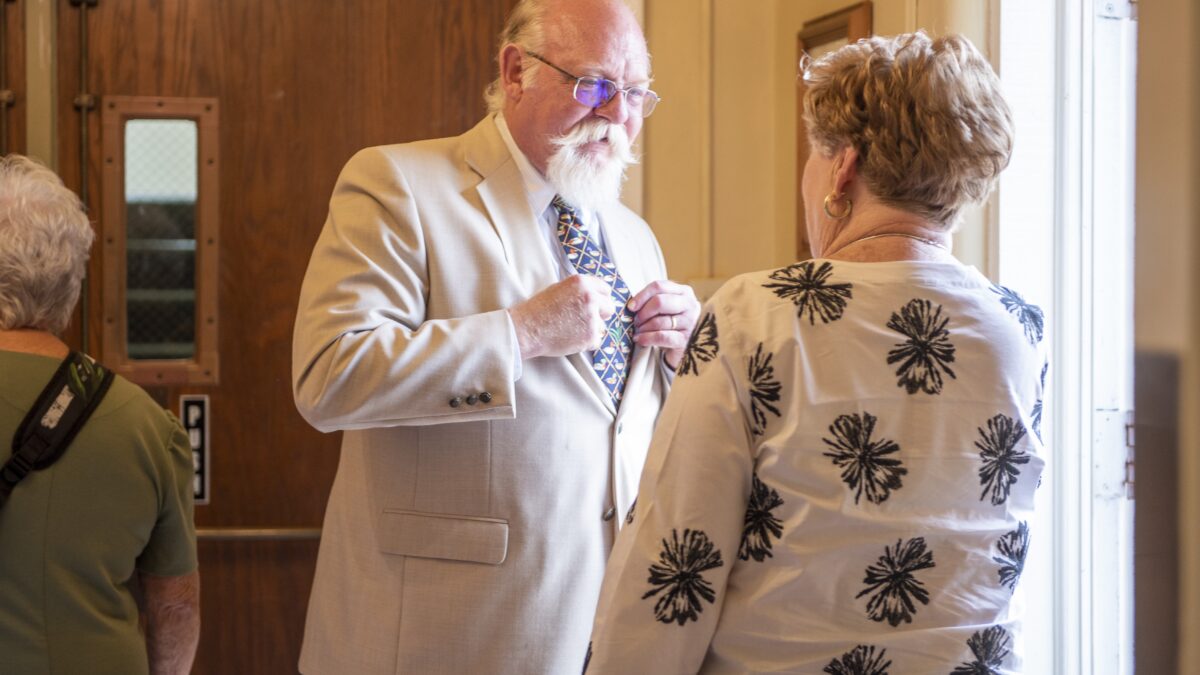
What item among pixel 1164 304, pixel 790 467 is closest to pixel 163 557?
pixel 790 467

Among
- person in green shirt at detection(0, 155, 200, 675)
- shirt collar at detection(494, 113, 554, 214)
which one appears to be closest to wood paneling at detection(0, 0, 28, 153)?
person in green shirt at detection(0, 155, 200, 675)

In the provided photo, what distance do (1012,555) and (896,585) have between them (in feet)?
0.52

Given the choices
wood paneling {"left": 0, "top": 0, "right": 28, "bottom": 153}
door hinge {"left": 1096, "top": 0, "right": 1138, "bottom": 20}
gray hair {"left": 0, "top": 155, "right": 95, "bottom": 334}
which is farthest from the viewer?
wood paneling {"left": 0, "top": 0, "right": 28, "bottom": 153}

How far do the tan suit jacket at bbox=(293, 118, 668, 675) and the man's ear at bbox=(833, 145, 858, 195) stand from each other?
62 centimetres

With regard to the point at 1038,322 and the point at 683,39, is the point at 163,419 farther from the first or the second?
the point at 683,39

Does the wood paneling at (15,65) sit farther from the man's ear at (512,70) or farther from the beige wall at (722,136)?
the beige wall at (722,136)

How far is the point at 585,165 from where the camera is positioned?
196 centimetres

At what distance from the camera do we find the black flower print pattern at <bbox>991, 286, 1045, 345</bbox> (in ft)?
4.38

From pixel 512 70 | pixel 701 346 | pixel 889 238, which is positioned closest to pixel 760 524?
pixel 701 346

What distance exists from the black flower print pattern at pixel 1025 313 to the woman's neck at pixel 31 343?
1.36 metres

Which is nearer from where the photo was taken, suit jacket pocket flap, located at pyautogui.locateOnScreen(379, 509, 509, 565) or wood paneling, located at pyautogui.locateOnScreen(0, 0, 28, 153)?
suit jacket pocket flap, located at pyautogui.locateOnScreen(379, 509, 509, 565)

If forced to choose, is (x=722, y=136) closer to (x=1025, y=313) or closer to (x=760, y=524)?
(x=1025, y=313)

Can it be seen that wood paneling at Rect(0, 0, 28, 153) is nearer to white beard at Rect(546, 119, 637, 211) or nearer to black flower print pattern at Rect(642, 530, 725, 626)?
white beard at Rect(546, 119, 637, 211)

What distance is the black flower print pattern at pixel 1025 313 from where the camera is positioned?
133 centimetres
